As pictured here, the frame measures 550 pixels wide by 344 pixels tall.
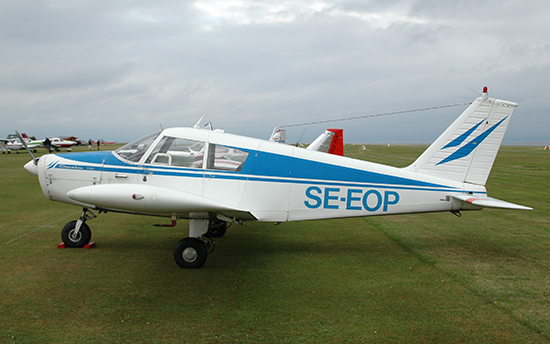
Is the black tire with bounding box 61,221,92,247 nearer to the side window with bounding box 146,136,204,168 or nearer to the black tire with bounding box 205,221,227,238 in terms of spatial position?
the side window with bounding box 146,136,204,168

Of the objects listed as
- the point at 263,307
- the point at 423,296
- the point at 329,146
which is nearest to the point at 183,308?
the point at 263,307

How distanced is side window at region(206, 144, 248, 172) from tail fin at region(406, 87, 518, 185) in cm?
328

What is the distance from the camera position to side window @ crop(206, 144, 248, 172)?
5.82m

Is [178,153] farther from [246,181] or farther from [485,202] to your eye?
[485,202]

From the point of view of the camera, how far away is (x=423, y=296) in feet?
15.2

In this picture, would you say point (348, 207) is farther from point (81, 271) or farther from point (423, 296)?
point (81, 271)

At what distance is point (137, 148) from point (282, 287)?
334 cm

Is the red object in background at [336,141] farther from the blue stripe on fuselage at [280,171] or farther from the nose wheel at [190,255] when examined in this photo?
the nose wheel at [190,255]

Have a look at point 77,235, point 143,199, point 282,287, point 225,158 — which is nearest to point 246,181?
point 225,158

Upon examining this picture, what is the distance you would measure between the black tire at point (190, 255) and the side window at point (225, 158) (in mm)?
1304

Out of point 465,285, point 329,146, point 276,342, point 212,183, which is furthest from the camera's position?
point 329,146

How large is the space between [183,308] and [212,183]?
2.12 m

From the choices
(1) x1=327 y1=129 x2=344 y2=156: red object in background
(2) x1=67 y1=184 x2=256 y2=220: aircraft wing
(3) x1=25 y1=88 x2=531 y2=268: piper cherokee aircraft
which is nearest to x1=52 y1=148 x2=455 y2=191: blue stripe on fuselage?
(3) x1=25 y1=88 x2=531 y2=268: piper cherokee aircraft

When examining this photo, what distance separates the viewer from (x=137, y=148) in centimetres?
599
